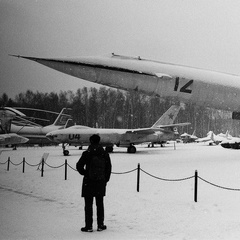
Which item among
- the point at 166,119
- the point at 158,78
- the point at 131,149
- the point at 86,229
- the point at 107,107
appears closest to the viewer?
the point at 86,229

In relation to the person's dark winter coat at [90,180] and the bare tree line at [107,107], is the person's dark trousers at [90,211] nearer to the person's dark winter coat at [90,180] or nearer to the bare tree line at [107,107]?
the person's dark winter coat at [90,180]

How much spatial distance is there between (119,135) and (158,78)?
10749 mm

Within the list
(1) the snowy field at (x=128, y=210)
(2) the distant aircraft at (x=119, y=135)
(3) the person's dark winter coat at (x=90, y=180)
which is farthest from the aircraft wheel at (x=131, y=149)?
(3) the person's dark winter coat at (x=90, y=180)

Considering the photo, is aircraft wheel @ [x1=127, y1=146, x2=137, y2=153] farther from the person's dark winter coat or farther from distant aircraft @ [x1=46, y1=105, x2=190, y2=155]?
the person's dark winter coat

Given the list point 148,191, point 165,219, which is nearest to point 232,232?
point 165,219

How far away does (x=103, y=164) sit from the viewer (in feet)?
15.9

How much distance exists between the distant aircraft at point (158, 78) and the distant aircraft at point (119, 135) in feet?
24.4

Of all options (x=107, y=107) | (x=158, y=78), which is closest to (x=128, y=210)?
(x=158, y=78)

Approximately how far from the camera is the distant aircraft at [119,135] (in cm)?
2156

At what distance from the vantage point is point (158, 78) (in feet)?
44.0

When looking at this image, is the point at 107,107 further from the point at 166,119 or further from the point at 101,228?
the point at 101,228

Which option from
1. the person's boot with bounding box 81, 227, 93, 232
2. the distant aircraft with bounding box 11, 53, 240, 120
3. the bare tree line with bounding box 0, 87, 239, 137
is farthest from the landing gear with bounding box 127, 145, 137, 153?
the bare tree line with bounding box 0, 87, 239, 137

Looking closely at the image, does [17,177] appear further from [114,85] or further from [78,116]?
[78,116]

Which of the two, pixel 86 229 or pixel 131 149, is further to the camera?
pixel 131 149
